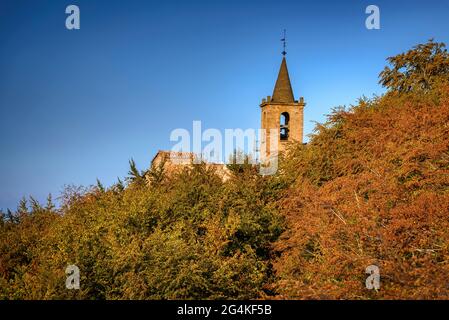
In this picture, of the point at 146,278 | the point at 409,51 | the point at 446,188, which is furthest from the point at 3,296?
the point at 409,51

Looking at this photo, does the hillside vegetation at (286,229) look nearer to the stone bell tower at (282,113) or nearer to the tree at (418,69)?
the tree at (418,69)

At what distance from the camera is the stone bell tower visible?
36.8m

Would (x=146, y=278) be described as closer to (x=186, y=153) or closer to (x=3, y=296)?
(x=3, y=296)

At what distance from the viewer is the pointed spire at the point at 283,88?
37.3 meters

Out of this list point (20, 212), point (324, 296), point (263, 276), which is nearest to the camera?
point (324, 296)

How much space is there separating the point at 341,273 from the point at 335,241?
52.7 inches

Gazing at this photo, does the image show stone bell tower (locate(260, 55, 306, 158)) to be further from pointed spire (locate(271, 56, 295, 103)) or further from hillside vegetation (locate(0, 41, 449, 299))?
hillside vegetation (locate(0, 41, 449, 299))

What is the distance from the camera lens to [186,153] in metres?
42.4

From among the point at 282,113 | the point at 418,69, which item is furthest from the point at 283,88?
the point at 418,69

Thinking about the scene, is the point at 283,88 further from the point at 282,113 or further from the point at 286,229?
the point at 286,229

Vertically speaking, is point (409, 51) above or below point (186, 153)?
above

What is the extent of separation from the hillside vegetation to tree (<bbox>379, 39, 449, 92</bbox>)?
94.0 inches

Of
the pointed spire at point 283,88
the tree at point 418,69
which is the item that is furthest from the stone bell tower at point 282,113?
the tree at point 418,69

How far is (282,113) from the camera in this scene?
37531 mm
